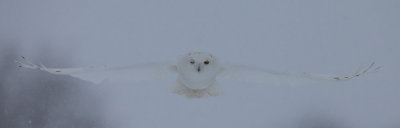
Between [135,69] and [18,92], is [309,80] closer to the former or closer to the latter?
[135,69]

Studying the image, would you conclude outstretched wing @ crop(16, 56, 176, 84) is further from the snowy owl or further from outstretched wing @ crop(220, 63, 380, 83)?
outstretched wing @ crop(220, 63, 380, 83)

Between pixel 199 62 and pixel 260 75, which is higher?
pixel 199 62

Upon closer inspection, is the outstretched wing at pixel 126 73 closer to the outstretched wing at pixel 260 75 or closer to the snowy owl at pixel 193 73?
the snowy owl at pixel 193 73

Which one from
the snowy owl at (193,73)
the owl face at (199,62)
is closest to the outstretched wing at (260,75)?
the snowy owl at (193,73)

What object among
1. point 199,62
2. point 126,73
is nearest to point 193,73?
point 199,62

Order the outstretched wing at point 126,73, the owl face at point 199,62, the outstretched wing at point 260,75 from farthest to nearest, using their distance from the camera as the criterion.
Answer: the outstretched wing at point 260,75, the outstretched wing at point 126,73, the owl face at point 199,62

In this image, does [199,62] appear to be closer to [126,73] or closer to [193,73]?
[193,73]

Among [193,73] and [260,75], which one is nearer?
[193,73]

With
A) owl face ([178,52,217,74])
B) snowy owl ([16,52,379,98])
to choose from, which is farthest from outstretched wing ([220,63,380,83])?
owl face ([178,52,217,74])
